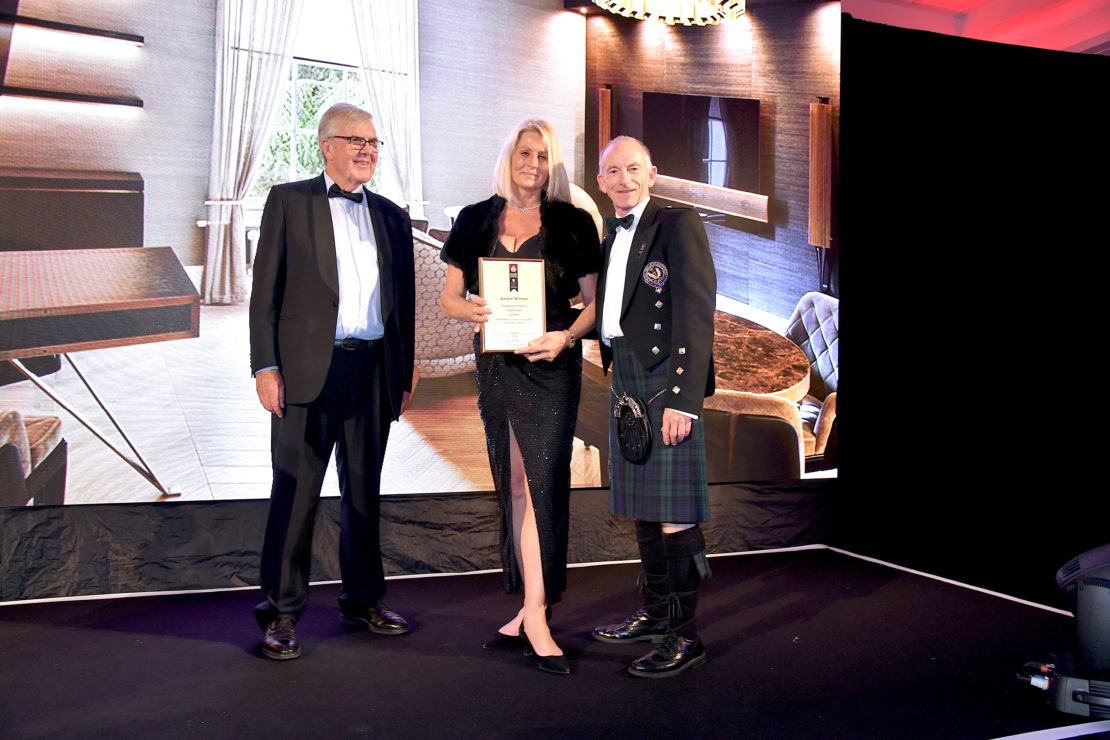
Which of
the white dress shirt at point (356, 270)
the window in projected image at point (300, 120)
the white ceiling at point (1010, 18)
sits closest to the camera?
the white dress shirt at point (356, 270)

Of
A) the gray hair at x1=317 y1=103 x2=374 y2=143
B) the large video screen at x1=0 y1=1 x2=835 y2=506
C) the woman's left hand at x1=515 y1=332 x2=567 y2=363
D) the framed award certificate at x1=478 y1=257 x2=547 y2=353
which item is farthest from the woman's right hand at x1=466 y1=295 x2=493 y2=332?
the large video screen at x1=0 y1=1 x2=835 y2=506

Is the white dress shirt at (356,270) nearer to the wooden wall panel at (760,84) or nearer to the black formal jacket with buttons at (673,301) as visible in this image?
the black formal jacket with buttons at (673,301)

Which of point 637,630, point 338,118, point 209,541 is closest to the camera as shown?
point 338,118

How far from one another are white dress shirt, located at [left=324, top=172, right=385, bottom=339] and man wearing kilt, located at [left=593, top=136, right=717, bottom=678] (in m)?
0.79

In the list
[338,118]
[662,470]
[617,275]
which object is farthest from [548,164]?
[662,470]

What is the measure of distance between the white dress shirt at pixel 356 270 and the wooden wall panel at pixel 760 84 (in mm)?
1578

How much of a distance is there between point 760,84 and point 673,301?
216 centimetres

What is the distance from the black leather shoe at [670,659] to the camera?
2.82 metres

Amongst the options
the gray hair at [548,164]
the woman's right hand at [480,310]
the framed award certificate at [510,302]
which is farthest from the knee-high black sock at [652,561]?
the gray hair at [548,164]

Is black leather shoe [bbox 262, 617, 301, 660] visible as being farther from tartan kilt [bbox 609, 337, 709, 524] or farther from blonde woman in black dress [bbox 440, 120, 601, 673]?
tartan kilt [bbox 609, 337, 709, 524]

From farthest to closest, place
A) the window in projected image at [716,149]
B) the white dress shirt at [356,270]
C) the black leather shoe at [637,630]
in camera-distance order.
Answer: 1. the window in projected image at [716,149]
2. the black leather shoe at [637,630]
3. the white dress shirt at [356,270]

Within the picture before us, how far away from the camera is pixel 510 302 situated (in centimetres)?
287

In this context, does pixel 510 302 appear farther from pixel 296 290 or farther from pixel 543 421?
pixel 296 290

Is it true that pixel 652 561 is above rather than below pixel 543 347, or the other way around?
below
